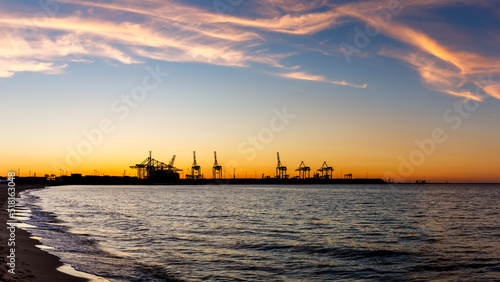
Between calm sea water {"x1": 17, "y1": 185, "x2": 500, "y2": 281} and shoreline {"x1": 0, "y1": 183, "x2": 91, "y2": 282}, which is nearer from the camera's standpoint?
shoreline {"x1": 0, "y1": 183, "x2": 91, "y2": 282}

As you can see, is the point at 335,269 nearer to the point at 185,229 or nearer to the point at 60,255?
the point at 60,255

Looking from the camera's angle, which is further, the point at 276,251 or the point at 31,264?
the point at 276,251

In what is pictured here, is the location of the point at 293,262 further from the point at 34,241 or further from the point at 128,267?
the point at 34,241

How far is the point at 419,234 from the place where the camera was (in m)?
32.0

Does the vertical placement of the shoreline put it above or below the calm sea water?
above

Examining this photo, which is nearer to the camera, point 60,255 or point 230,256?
point 60,255

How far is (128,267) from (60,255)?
4.13 m

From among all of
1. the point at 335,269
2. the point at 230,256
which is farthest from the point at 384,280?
the point at 230,256

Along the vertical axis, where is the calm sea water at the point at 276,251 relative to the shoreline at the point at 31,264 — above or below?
below

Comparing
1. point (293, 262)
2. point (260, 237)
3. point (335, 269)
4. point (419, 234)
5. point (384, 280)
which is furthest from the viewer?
point (419, 234)

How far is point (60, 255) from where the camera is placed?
1966cm

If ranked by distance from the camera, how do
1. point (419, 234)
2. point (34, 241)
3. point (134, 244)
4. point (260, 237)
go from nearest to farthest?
1. point (34, 241)
2. point (134, 244)
3. point (260, 237)
4. point (419, 234)

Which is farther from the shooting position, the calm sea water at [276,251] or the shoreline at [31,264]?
the calm sea water at [276,251]

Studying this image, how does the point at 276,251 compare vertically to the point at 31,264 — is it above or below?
below
